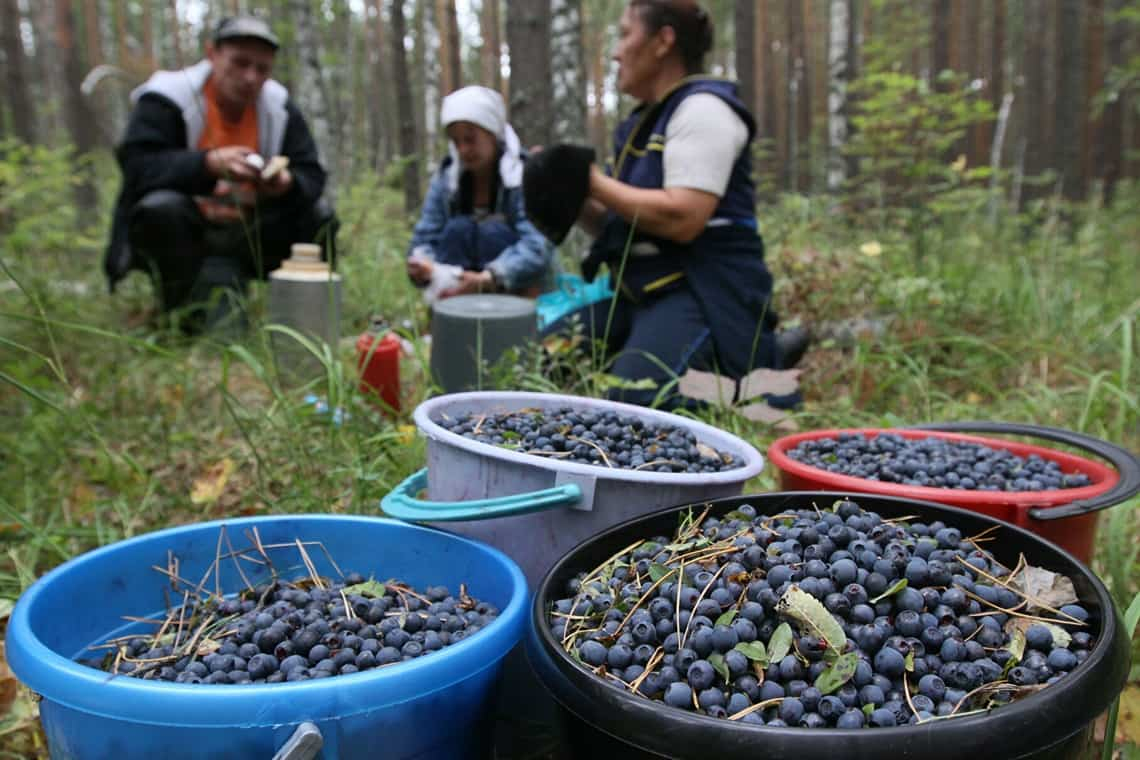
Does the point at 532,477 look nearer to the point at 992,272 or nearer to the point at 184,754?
the point at 184,754

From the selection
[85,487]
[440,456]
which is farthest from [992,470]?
→ [85,487]

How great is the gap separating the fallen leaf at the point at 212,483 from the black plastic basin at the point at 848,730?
1.21 m

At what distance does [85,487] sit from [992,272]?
13.3ft

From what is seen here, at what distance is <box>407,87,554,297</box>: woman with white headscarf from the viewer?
3.34 m

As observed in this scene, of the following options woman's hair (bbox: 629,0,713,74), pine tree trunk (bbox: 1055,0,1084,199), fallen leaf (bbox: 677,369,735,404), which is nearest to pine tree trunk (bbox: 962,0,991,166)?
pine tree trunk (bbox: 1055,0,1084,199)

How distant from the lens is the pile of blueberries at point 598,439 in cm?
129

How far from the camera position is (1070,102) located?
8992mm

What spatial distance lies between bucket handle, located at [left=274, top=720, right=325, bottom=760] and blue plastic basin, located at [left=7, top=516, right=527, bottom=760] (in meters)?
0.01

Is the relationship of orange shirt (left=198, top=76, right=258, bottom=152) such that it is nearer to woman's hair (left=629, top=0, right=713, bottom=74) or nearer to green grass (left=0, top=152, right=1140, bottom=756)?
green grass (left=0, top=152, right=1140, bottom=756)

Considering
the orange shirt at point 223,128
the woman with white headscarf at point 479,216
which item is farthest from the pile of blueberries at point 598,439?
the orange shirt at point 223,128

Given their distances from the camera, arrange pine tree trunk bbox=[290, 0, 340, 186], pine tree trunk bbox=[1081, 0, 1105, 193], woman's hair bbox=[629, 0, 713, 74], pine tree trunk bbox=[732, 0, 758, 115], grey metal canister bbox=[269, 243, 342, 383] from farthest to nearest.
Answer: pine tree trunk bbox=[1081, 0, 1105, 193] < pine tree trunk bbox=[732, 0, 758, 115] < pine tree trunk bbox=[290, 0, 340, 186] < grey metal canister bbox=[269, 243, 342, 383] < woman's hair bbox=[629, 0, 713, 74]

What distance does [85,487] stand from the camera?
2133 millimetres

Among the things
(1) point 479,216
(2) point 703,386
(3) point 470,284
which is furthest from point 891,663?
(1) point 479,216

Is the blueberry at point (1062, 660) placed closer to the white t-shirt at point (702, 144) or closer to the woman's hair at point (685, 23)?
the white t-shirt at point (702, 144)
